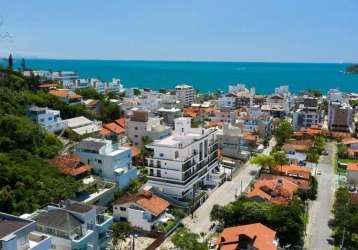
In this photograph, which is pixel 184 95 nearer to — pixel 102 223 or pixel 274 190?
pixel 274 190

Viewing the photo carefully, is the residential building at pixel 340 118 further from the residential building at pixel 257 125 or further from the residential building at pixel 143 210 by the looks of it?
the residential building at pixel 143 210

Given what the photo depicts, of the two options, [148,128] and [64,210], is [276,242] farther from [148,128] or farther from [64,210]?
[148,128]

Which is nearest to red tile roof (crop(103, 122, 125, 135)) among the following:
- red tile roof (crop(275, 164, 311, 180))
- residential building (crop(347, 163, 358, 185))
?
red tile roof (crop(275, 164, 311, 180))

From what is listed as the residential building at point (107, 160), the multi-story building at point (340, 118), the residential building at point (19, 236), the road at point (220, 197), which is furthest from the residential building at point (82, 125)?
the multi-story building at point (340, 118)

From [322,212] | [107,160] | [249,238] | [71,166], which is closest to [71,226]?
[249,238]

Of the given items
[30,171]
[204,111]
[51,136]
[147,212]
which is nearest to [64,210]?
[147,212]

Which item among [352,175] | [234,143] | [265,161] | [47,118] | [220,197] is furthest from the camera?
[234,143]

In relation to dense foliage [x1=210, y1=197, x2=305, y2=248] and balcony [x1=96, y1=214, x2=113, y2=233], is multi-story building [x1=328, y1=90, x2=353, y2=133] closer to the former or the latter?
dense foliage [x1=210, y1=197, x2=305, y2=248]
